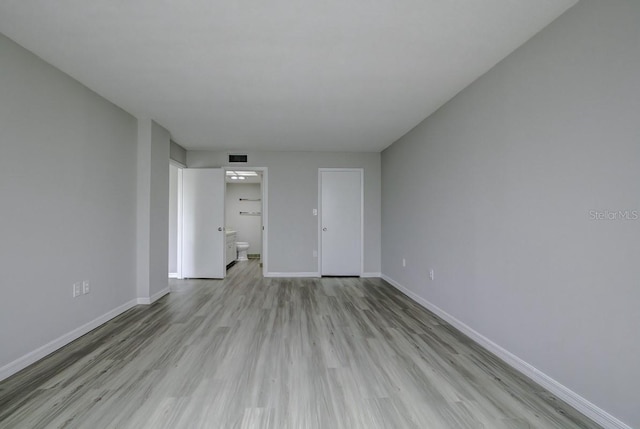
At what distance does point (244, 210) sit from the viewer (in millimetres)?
8914

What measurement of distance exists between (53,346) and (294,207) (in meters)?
3.81

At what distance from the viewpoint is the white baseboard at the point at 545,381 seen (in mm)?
1607

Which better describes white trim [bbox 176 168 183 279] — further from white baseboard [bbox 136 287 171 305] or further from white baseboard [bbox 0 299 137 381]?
white baseboard [bbox 0 299 137 381]

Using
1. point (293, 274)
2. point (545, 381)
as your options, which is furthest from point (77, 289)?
point (545, 381)

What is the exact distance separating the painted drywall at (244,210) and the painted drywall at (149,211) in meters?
4.71

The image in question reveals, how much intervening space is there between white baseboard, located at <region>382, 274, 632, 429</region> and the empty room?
2 cm

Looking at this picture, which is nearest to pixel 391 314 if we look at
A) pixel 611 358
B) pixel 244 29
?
pixel 611 358

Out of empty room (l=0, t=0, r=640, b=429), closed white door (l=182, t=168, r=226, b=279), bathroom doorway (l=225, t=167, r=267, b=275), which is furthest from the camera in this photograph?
bathroom doorway (l=225, t=167, r=267, b=275)

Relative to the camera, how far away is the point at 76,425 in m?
1.60

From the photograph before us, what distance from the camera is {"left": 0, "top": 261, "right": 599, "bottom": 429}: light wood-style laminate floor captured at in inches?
65.6

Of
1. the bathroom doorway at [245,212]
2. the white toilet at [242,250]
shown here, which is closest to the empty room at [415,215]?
the white toilet at [242,250]

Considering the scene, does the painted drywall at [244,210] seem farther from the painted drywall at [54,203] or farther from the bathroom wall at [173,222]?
the painted drywall at [54,203]

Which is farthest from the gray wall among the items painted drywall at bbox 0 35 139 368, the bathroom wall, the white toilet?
the white toilet

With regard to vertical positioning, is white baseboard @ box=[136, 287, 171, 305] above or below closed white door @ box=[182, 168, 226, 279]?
below
